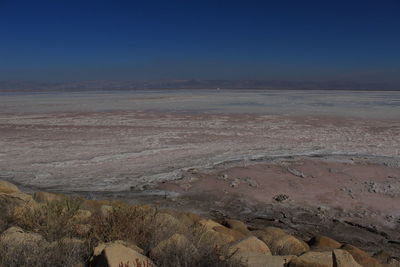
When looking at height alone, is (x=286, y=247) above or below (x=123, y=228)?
below

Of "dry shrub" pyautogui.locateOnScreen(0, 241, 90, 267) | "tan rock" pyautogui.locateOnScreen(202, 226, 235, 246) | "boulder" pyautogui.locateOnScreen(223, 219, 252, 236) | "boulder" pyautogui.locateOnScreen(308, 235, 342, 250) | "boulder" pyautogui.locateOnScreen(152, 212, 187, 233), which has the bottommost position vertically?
"boulder" pyautogui.locateOnScreen(308, 235, 342, 250)

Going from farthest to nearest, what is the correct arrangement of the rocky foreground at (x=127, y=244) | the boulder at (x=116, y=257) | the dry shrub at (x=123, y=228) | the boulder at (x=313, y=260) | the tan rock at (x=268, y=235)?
the tan rock at (x=268, y=235) < the dry shrub at (x=123, y=228) < the boulder at (x=313, y=260) < the rocky foreground at (x=127, y=244) < the boulder at (x=116, y=257)

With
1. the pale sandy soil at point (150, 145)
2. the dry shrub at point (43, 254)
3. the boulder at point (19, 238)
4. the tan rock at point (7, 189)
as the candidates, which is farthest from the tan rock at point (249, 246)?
the pale sandy soil at point (150, 145)

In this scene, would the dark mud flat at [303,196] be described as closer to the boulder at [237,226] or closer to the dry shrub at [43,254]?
the boulder at [237,226]

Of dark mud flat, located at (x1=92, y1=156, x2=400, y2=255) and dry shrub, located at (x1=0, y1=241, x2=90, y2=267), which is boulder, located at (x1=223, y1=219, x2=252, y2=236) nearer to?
dark mud flat, located at (x1=92, y1=156, x2=400, y2=255)

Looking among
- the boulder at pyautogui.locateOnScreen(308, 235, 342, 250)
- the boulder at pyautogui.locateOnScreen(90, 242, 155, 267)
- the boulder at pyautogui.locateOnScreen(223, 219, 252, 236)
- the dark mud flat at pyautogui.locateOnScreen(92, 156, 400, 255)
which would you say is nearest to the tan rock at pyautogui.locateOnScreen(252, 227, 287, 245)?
the boulder at pyautogui.locateOnScreen(223, 219, 252, 236)

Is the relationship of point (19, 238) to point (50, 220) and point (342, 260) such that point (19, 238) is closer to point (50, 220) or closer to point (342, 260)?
point (50, 220)

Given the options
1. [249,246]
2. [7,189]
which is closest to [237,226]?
[249,246]
